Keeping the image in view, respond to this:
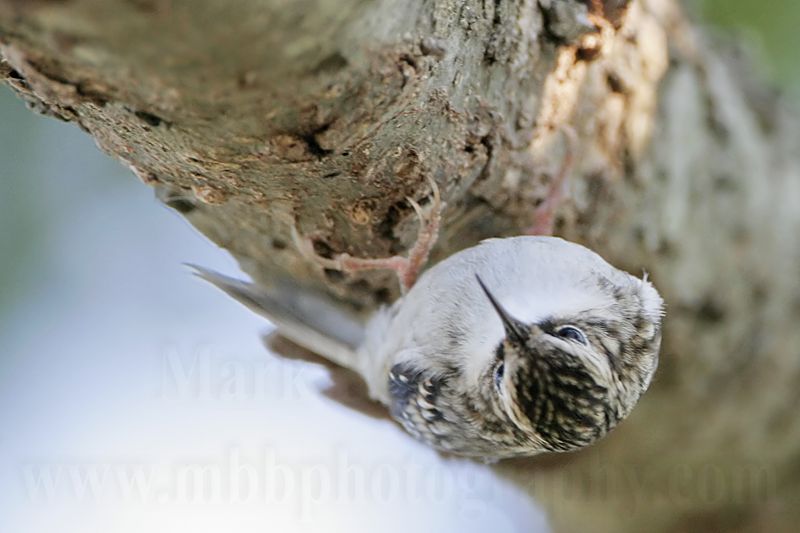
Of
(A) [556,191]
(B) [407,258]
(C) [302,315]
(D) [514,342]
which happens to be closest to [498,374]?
(D) [514,342]

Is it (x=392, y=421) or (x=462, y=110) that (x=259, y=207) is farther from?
(x=392, y=421)

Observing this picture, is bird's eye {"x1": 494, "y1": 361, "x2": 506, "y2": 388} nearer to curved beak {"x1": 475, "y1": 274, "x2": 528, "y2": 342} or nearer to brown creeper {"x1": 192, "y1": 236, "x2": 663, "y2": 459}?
brown creeper {"x1": 192, "y1": 236, "x2": 663, "y2": 459}

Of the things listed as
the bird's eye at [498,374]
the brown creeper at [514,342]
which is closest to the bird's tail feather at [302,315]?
the brown creeper at [514,342]

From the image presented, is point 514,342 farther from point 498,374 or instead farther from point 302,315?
point 302,315

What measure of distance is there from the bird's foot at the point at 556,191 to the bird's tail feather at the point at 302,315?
34.5 inches

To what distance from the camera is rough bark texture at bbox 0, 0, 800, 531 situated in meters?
1.65

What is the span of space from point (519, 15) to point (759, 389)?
8.60 feet

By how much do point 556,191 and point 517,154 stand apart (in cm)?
35

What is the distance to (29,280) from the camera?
5754 mm

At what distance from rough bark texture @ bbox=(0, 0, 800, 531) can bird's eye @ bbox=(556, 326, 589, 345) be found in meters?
0.48

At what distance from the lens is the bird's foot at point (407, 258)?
271 cm

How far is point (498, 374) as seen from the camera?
293cm

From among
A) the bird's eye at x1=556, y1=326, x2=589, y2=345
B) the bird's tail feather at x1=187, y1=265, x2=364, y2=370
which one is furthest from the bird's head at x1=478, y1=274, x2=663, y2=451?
the bird's tail feather at x1=187, y1=265, x2=364, y2=370

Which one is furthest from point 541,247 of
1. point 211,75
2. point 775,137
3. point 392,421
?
point 775,137
